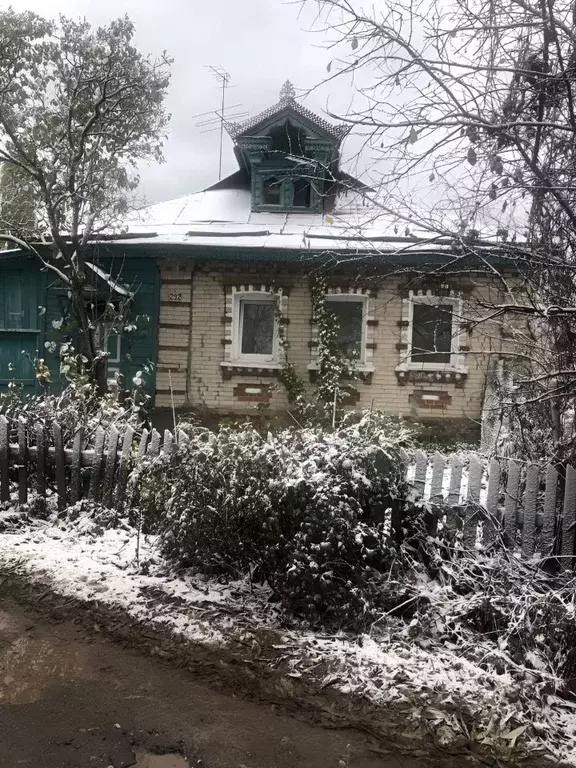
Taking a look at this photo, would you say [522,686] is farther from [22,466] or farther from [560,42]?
[22,466]

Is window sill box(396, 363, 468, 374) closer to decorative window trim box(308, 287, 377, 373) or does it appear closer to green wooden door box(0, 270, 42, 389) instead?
decorative window trim box(308, 287, 377, 373)

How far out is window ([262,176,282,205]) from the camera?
11.2m

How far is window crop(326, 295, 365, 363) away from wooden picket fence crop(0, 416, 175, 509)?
5.47 m

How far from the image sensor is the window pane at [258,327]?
1048 centimetres

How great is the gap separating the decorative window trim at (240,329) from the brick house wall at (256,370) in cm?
4

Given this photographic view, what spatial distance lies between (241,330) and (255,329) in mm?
267

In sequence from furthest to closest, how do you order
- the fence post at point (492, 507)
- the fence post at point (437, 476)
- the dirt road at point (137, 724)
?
the fence post at point (437, 476)
the fence post at point (492, 507)
the dirt road at point (137, 724)

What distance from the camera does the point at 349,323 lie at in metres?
10.4

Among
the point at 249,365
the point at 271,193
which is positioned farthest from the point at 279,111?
the point at 249,365

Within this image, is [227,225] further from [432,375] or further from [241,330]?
[432,375]

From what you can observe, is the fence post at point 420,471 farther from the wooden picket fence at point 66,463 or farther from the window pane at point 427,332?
the window pane at point 427,332

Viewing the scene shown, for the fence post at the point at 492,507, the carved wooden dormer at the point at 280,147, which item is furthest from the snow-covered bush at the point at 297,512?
the carved wooden dormer at the point at 280,147

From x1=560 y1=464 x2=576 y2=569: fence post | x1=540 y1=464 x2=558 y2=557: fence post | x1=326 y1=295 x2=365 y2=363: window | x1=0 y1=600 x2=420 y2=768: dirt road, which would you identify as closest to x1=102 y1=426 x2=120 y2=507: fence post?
x1=0 y1=600 x2=420 y2=768: dirt road

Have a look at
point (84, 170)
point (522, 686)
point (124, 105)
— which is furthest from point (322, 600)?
point (124, 105)
